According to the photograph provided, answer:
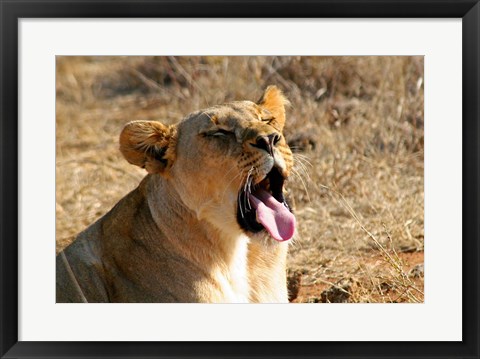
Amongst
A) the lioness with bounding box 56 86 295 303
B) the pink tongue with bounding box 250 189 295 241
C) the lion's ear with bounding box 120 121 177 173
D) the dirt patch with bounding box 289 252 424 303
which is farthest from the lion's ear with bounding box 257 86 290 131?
the dirt patch with bounding box 289 252 424 303

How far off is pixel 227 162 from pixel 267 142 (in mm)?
239

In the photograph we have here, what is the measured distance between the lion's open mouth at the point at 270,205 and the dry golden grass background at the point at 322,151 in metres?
0.69

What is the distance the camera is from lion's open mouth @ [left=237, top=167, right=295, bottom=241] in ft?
17.5

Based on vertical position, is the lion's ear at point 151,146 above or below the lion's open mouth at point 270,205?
above

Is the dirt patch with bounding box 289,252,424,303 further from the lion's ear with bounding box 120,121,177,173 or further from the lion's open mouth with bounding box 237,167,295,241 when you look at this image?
the lion's ear with bounding box 120,121,177,173

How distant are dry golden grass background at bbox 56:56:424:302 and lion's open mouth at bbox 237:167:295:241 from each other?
2.25 feet

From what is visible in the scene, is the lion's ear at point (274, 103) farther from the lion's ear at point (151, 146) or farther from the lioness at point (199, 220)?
the lion's ear at point (151, 146)

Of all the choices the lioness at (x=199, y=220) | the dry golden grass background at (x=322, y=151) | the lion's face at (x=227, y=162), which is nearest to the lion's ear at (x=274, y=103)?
the lioness at (x=199, y=220)

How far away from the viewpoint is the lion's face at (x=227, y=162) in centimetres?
527

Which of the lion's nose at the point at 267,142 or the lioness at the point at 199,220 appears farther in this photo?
the lioness at the point at 199,220

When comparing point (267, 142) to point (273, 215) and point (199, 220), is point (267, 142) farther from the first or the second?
point (199, 220)

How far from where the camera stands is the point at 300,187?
25.8 ft

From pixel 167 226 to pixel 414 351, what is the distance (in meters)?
1.33

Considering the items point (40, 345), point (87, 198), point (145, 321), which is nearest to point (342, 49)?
point (145, 321)
